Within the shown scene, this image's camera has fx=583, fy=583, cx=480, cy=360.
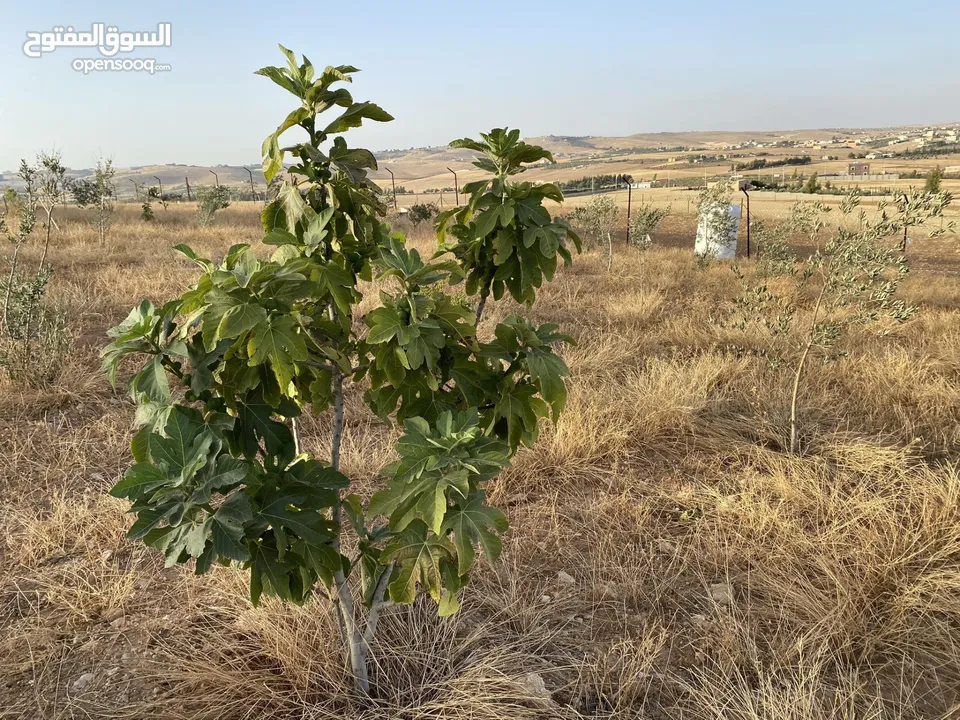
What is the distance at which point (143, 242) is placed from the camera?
37.9 ft

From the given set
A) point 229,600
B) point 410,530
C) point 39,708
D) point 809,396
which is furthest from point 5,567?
point 809,396

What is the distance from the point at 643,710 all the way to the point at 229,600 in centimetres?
164

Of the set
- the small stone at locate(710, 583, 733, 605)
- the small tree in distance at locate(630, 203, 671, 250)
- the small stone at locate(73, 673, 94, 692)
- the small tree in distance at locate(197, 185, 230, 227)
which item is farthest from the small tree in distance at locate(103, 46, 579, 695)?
the small tree in distance at locate(197, 185, 230, 227)

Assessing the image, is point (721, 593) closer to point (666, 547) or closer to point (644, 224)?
point (666, 547)

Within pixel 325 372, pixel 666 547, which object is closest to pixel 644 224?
pixel 666 547

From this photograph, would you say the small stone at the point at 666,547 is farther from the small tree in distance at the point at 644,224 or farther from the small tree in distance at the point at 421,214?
the small tree in distance at the point at 421,214

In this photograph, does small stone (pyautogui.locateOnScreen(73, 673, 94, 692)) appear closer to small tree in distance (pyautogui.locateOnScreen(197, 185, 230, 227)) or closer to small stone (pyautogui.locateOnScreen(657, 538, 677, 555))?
small stone (pyautogui.locateOnScreen(657, 538, 677, 555))

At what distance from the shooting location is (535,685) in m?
2.05

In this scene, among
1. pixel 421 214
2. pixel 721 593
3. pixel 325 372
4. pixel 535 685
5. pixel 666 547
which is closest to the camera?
pixel 325 372

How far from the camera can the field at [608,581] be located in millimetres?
1994

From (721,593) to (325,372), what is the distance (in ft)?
6.43

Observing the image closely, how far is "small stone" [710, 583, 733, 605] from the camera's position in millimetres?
2440

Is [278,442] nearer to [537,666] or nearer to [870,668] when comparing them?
[537,666]

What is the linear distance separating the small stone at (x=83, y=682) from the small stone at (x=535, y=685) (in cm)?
155
